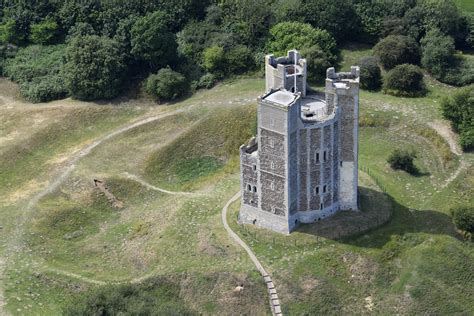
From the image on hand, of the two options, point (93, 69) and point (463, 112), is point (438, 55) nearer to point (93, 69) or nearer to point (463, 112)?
point (463, 112)

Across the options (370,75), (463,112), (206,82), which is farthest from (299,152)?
(206,82)

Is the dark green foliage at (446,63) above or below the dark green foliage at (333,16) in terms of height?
below

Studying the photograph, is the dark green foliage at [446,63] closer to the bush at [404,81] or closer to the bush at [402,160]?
the bush at [404,81]

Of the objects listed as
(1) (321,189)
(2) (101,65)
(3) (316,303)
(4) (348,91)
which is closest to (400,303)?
(3) (316,303)

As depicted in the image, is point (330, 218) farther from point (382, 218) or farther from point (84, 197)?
point (84, 197)

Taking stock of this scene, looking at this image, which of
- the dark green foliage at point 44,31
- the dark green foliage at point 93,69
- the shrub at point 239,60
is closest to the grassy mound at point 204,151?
the shrub at point 239,60

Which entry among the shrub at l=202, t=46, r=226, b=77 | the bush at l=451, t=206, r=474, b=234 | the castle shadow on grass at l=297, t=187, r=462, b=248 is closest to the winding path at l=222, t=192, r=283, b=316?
the castle shadow on grass at l=297, t=187, r=462, b=248

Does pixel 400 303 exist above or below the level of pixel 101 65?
below
